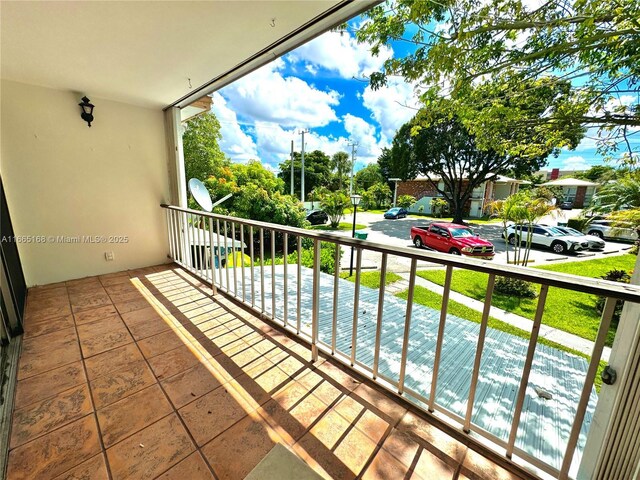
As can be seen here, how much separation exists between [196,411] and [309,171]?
27.5 meters

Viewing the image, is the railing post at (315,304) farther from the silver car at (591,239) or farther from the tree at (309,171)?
the tree at (309,171)

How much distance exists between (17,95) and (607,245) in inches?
659

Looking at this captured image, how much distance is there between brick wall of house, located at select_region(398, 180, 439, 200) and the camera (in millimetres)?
21509

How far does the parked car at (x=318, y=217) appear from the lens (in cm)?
1612

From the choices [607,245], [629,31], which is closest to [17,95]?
[629,31]

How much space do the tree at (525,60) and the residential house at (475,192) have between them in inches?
400

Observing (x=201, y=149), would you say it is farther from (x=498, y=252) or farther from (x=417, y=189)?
(x=417, y=189)

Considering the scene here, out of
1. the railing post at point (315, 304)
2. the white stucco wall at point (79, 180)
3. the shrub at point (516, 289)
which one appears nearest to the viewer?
the railing post at point (315, 304)

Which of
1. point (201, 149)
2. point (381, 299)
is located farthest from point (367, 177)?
point (381, 299)

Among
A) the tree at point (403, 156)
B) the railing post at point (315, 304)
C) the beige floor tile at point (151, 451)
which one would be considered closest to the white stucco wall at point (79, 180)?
the beige floor tile at point (151, 451)

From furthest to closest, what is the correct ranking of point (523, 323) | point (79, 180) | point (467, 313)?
1. point (467, 313)
2. point (523, 323)
3. point (79, 180)

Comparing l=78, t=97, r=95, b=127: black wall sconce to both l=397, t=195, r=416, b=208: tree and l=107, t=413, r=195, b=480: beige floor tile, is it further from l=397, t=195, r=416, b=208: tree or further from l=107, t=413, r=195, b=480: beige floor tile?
l=397, t=195, r=416, b=208: tree

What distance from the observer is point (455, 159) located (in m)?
13.5

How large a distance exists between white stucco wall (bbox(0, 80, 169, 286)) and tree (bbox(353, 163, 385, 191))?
27.2 metres
